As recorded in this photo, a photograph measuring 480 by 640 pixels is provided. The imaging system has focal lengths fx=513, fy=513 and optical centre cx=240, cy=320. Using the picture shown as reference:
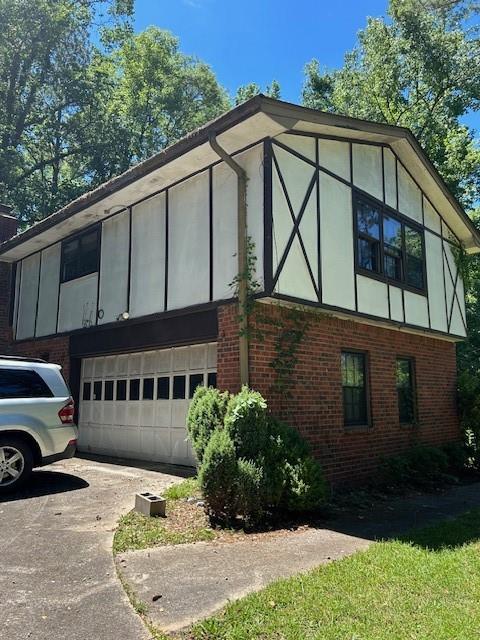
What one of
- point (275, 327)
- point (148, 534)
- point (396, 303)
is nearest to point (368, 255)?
point (396, 303)

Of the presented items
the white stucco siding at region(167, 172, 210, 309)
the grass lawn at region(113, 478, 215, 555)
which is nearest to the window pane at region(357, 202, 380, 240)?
the white stucco siding at region(167, 172, 210, 309)

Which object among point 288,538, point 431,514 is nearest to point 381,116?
point 431,514

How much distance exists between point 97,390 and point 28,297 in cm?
379

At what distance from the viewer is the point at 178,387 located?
992cm

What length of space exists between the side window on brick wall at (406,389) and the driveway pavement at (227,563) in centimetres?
441

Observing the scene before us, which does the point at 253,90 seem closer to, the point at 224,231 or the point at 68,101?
the point at 68,101

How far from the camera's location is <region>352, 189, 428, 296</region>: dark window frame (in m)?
9.77

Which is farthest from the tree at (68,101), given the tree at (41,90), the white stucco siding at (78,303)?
the white stucco siding at (78,303)

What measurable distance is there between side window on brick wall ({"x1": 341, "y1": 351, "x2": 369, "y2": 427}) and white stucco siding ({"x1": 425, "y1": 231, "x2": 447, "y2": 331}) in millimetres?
3058

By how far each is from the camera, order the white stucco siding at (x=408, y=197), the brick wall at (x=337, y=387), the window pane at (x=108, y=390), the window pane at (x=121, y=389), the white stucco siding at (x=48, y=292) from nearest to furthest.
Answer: the brick wall at (x=337, y=387), the window pane at (x=121, y=389), the white stucco siding at (x=408, y=197), the window pane at (x=108, y=390), the white stucco siding at (x=48, y=292)

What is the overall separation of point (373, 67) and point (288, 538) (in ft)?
72.7

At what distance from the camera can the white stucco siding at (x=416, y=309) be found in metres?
11.0

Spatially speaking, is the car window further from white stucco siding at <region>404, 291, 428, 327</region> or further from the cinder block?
white stucco siding at <region>404, 291, 428, 327</region>

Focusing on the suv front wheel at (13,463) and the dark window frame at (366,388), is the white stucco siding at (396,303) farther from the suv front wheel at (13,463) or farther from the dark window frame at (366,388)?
the suv front wheel at (13,463)
